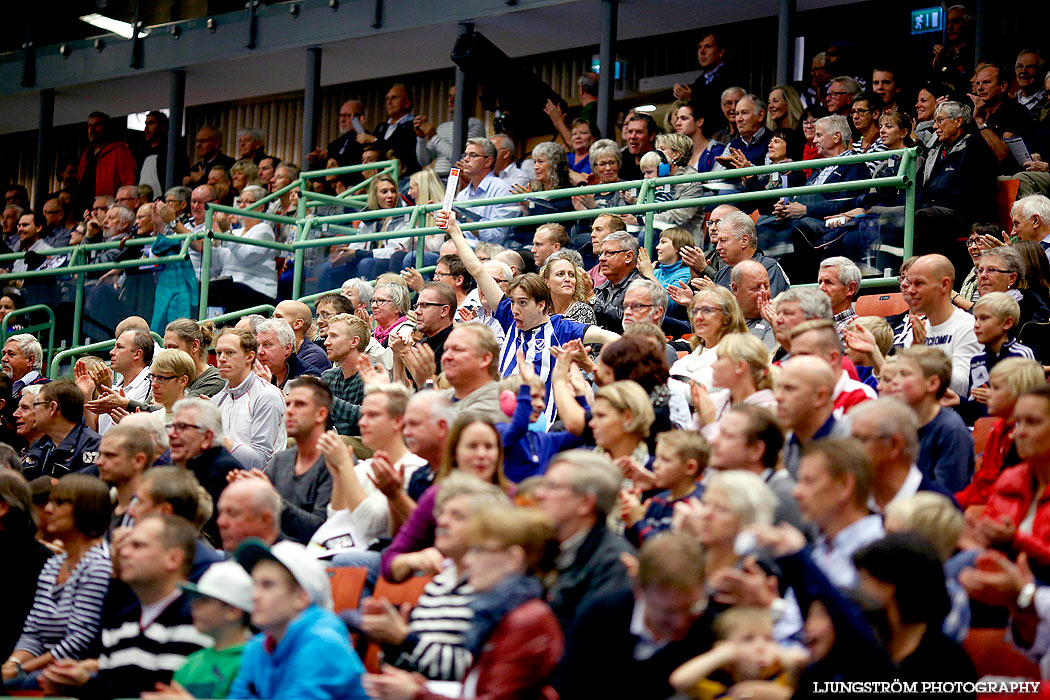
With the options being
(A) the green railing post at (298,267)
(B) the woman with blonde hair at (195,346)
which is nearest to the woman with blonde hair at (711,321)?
(B) the woman with blonde hair at (195,346)

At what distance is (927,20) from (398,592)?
29.2 feet

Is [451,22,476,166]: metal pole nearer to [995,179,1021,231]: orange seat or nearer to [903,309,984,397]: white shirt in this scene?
[995,179,1021,231]: orange seat

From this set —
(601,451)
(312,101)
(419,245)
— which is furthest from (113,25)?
(601,451)

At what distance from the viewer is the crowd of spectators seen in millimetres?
3496

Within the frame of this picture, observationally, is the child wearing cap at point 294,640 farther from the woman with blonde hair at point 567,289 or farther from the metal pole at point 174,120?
the metal pole at point 174,120

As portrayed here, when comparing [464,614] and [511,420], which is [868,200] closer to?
[511,420]

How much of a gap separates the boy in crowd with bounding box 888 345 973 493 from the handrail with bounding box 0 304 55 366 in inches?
296

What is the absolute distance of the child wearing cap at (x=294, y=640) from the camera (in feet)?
12.0

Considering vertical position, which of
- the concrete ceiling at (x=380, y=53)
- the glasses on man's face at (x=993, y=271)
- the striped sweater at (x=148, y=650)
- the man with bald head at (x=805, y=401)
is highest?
the concrete ceiling at (x=380, y=53)

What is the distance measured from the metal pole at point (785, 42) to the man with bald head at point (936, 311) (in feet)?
14.2

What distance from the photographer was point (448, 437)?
4.75 metres

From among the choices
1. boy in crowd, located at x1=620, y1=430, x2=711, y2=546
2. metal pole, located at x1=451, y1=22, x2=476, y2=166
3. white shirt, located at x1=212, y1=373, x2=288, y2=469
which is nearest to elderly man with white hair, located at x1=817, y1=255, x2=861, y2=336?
boy in crowd, located at x1=620, y1=430, x2=711, y2=546

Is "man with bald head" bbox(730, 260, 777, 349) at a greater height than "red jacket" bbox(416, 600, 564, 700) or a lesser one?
greater

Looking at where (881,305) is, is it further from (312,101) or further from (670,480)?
(312,101)
